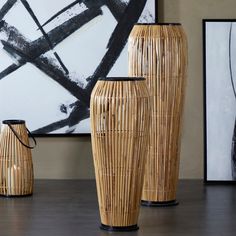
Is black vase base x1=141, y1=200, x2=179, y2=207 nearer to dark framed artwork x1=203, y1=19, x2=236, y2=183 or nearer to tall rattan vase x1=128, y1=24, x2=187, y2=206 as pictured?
tall rattan vase x1=128, y1=24, x2=187, y2=206

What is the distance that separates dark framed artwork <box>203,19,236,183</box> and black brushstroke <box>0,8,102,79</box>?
0.63 metres

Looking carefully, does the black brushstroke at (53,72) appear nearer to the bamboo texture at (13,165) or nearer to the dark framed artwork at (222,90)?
the bamboo texture at (13,165)

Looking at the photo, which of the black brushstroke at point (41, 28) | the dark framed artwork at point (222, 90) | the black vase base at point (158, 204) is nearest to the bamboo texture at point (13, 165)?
→ the black brushstroke at point (41, 28)

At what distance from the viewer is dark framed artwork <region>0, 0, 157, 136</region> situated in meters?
4.23

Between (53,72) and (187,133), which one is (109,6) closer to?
(53,72)

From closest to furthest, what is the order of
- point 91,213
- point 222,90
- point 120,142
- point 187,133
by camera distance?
1. point 120,142
2. point 91,213
3. point 222,90
4. point 187,133

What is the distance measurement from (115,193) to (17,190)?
90 centimetres

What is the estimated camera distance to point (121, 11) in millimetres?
4219

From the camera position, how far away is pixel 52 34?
13.9 ft

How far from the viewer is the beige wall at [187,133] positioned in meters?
4.23

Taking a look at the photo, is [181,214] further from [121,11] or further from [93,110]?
[121,11]

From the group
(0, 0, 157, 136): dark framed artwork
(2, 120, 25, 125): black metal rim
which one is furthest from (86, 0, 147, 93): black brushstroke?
(2, 120, 25, 125): black metal rim

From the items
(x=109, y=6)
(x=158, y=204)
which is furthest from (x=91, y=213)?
(x=109, y=6)

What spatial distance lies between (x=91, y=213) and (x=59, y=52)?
3.58 ft
